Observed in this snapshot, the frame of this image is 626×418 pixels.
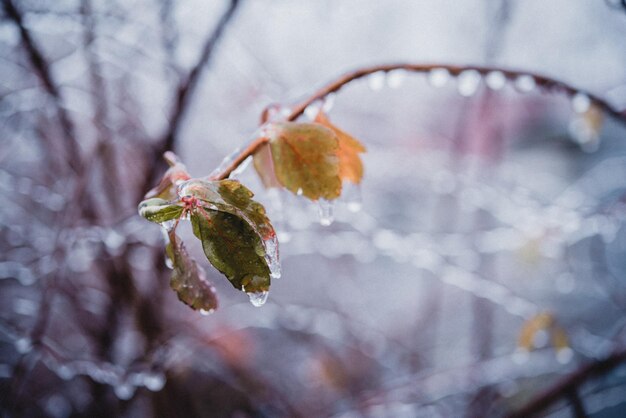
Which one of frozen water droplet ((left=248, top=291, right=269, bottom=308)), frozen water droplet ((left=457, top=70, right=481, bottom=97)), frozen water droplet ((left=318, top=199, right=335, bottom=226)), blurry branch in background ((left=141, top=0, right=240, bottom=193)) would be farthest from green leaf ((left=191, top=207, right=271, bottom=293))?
blurry branch in background ((left=141, top=0, right=240, bottom=193))

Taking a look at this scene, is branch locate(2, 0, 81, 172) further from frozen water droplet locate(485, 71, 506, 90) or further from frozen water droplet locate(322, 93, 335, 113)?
frozen water droplet locate(485, 71, 506, 90)

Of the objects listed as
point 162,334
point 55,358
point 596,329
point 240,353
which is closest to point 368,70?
point 55,358

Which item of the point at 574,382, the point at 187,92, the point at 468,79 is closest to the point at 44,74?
the point at 187,92

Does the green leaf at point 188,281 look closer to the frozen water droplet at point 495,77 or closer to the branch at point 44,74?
the frozen water droplet at point 495,77

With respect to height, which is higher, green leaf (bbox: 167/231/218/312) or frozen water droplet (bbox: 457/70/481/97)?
frozen water droplet (bbox: 457/70/481/97)

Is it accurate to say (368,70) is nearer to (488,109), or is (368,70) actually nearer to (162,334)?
(162,334)

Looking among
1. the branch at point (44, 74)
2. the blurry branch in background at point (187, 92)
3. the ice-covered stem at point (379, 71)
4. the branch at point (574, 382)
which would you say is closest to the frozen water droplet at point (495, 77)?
the ice-covered stem at point (379, 71)
